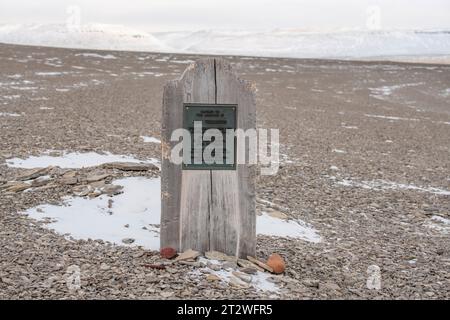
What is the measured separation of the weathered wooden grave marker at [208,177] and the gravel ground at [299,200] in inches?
18.2

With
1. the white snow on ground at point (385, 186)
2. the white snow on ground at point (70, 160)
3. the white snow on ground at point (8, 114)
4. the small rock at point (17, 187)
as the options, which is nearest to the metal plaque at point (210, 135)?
the small rock at point (17, 187)

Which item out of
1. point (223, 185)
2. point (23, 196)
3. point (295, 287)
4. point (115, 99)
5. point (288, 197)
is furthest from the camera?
point (115, 99)

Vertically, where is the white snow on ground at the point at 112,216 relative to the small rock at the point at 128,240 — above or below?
above

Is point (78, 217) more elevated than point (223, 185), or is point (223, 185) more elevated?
point (223, 185)

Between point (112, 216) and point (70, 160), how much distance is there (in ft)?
12.5

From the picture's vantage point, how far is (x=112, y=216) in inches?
274

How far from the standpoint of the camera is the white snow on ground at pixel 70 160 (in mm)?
9844

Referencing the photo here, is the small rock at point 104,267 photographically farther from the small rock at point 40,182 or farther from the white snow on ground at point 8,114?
the white snow on ground at point 8,114

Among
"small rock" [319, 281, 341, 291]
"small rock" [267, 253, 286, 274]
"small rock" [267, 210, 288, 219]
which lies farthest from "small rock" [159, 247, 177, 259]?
"small rock" [267, 210, 288, 219]

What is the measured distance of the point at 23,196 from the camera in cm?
761

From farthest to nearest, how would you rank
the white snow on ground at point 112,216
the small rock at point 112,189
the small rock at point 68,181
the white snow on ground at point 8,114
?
the white snow on ground at point 8,114
the small rock at point 68,181
the small rock at point 112,189
the white snow on ground at point 112,216
